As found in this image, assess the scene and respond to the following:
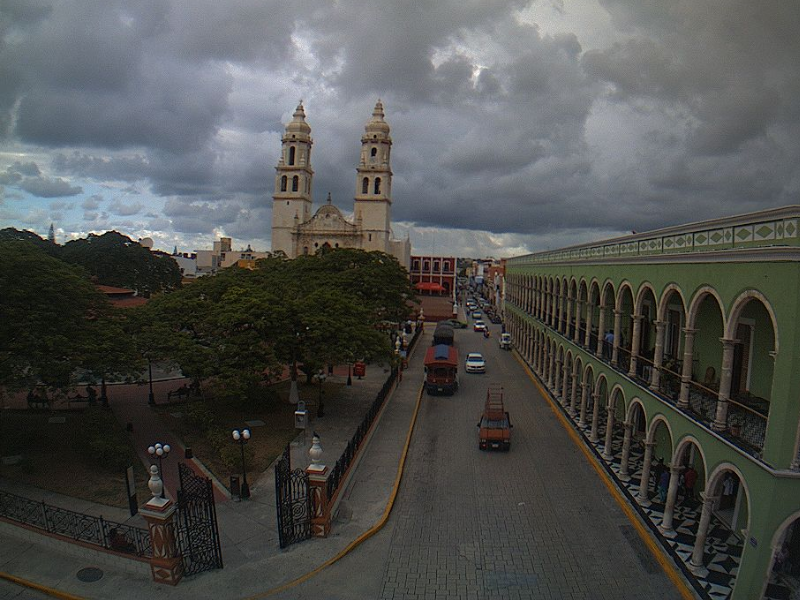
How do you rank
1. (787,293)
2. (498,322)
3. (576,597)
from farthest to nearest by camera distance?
1. (498,322)
2. (576,597)
3. (787,293)

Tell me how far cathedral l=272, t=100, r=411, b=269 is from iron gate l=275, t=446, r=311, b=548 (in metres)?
56.6

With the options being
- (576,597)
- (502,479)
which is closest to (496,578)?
(576,597)

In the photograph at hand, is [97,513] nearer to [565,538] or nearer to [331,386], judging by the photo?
[565,538]

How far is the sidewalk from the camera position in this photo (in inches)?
385

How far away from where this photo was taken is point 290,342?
20297 millimetres

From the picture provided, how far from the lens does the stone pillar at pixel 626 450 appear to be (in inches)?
589

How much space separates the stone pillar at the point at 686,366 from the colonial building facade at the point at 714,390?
0.07 ft

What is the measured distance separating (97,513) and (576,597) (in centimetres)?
1064

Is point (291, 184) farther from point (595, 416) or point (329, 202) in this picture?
point (595, 416)

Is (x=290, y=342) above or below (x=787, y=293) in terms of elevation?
below

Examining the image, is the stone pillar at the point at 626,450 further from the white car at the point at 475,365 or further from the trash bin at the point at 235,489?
the white car at the point at 475,365

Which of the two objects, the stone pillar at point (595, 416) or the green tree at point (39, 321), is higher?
the green tree at point (39, 321)

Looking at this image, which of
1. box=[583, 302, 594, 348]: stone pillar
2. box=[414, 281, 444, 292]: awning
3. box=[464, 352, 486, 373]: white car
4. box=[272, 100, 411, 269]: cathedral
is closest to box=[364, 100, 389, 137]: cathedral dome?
box=[272, 100, 411, 269]: cathedral

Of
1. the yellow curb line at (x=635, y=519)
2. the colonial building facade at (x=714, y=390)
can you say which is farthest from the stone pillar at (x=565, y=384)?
the colonial building facade at (x=714, y=390)
